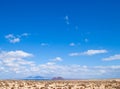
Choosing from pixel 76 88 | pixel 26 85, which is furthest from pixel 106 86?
pixel 26 85

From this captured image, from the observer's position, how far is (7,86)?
74.2m

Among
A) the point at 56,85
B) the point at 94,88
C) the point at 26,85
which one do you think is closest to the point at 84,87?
the point at 94,88

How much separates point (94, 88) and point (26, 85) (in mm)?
17315

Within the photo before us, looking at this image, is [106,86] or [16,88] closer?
[16,88]

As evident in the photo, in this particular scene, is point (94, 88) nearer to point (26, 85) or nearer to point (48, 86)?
point (48, 86)

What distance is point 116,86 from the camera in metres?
78.8

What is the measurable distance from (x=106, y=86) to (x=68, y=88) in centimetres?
1095

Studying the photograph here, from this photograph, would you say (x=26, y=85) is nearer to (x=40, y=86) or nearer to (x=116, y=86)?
(x=40, y=86)

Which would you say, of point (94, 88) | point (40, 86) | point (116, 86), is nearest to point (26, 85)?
point (40, 86)

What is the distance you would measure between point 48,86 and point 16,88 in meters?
8.82

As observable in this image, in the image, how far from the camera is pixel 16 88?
7250cm

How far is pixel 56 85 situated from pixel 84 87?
24.4 feet

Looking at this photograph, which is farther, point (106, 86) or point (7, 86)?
point (106, 86)

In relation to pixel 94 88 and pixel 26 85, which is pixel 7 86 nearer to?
pixel 26 85
